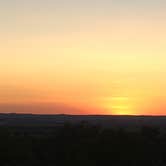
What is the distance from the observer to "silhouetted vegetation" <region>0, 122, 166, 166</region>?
42656 millimetres

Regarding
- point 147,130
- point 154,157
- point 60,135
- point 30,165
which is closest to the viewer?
point 30,165

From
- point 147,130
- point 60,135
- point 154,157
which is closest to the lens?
point 154,157

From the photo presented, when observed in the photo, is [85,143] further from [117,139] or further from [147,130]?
[147,130]

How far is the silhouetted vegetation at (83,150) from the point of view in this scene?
140 feet

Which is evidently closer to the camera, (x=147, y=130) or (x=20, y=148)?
(x=20, y=148)

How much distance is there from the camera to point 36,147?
150 ft

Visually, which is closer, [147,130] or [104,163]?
[104,163]

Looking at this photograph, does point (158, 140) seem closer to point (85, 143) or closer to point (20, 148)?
point (85, 143)

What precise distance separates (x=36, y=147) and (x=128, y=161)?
6205 mm

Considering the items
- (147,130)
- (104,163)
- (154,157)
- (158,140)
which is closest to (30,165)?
(104,163)

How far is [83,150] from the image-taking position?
44375 millimetres

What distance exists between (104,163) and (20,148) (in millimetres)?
5397

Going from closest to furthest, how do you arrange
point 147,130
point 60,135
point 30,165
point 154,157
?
point 30,165, point 154,157, point 60,135, point 147,130

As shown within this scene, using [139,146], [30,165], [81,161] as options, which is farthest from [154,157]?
[30,165]
